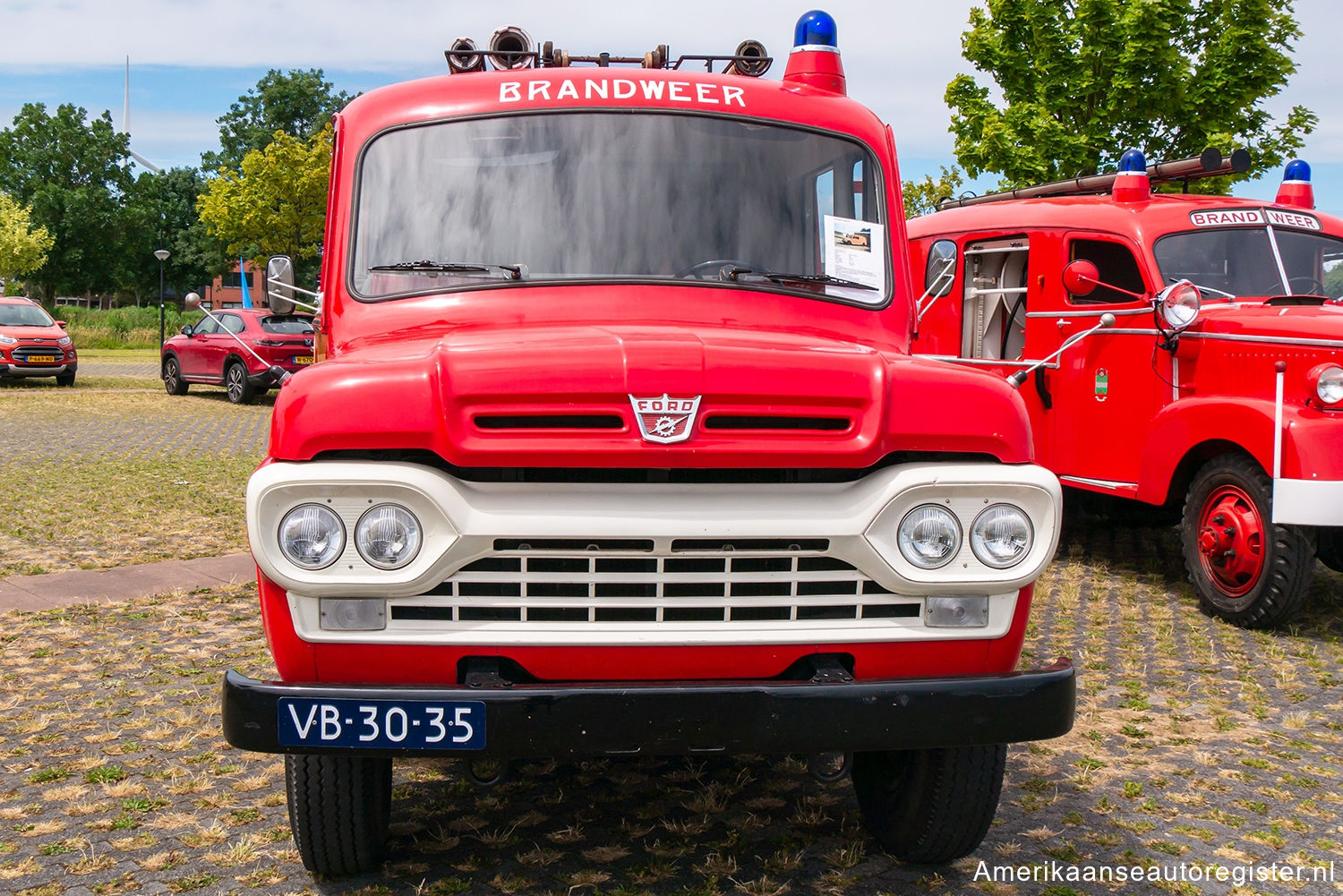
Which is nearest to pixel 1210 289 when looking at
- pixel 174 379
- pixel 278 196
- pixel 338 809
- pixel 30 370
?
pixel 338 809

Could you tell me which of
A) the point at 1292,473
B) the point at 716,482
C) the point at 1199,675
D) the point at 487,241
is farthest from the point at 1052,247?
the point at 716,482

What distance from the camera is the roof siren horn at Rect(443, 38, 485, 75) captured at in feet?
15.4

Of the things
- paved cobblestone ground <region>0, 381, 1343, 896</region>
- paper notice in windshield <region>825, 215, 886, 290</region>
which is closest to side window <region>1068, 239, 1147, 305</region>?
paved cobblestone ground <region>0, 381, 1343, 896</region>

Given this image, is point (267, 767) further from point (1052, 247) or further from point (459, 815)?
point (1052, 247)

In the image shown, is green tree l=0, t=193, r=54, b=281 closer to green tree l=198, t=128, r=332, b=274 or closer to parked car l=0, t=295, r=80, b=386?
green tree l=198, t=128, r=332, b=274

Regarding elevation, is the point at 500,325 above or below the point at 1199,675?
above

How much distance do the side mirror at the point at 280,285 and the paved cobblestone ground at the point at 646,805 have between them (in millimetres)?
1681

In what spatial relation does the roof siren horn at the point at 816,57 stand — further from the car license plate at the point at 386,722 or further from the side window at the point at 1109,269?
the side window at the point at 1109,269

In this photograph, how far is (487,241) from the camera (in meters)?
3.92

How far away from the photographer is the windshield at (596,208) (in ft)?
12.8

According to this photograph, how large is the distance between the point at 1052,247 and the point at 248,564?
18.8 feet

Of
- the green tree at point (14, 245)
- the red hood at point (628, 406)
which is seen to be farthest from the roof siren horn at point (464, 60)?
the green tree at point (14, 245)

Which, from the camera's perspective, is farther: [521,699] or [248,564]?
[248,564]

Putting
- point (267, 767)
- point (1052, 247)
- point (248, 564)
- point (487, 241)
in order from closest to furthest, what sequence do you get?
point (487, 241) → point (267, 767) → point (248, 564) → point (1052, 247)
